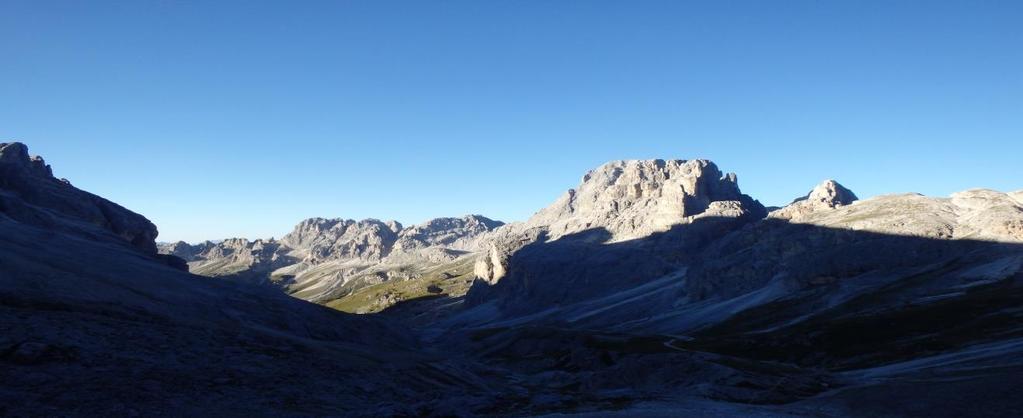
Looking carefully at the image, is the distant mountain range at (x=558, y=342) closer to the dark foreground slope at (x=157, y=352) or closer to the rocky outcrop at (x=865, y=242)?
the dark foreground slope at (x=157, y=352)

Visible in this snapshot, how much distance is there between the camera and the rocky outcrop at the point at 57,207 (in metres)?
119

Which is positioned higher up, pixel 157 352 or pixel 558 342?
pixel 157 352

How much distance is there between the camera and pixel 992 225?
14862cm

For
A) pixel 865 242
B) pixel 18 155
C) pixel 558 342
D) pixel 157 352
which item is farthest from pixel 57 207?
pixel 865 242

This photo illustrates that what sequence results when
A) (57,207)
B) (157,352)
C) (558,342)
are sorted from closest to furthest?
1. (157,352)
2. (558,342)
3. (57,207)

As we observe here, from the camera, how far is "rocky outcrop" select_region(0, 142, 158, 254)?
11888cm

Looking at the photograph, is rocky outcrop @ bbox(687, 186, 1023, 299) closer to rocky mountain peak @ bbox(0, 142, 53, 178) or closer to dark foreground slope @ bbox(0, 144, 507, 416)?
Answer: dark foreground slope @ bbox(0, 144, 507, 416)

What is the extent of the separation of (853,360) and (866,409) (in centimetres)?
4150

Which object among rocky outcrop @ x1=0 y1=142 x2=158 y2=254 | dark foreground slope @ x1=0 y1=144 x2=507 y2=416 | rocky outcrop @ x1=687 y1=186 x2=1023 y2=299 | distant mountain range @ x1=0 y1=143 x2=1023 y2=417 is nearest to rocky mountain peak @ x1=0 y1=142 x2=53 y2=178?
rocky outcrop @ x1=0 y1=142 x2=158 y2=254

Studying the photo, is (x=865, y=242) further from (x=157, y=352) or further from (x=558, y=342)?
(x=157, y=352)

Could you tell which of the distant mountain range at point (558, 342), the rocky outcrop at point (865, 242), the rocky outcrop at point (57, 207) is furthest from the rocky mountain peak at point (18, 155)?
the rocky outcrop at point (865, 242)

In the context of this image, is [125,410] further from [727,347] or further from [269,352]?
[727,347]

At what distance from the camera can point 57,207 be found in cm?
15262

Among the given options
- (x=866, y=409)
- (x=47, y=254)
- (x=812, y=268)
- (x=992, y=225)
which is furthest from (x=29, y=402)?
(x=992, y=225)
